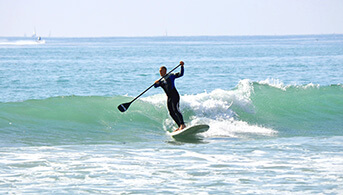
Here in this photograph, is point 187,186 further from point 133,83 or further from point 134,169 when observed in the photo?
point 133,83

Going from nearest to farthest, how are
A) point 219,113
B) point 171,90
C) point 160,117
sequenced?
point 171,90, point 160,117, point 219,113

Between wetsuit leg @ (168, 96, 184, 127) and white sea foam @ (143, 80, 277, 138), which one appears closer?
wetsuit leg @ (168, 96, 184, 127)

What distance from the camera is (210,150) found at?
10.5 metres

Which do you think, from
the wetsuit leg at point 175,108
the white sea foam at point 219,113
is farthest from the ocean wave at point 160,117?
the wetsuit leg at point 175,108

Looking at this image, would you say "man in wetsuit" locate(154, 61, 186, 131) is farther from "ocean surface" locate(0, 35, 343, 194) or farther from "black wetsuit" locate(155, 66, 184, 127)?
"ocean surface" locate(0, 35, 343, 194)

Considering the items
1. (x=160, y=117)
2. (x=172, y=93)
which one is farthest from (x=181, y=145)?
(x=160, y=117)

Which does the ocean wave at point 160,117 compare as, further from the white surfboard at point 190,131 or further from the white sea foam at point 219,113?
the white surfboard at point 190,131

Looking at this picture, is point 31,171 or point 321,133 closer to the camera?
point 31,171

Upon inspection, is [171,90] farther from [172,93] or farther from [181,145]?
[181,145]

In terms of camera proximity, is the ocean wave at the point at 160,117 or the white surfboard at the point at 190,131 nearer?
the white surfboard at the point at 190,131

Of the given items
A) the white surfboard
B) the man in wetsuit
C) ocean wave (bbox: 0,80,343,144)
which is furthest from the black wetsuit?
ocean wave (bbox: 0,80,343,144)

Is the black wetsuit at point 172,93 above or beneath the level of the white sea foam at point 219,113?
above

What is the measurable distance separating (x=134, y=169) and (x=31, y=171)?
64.7 inches

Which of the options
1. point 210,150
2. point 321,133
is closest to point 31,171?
point 210,150
